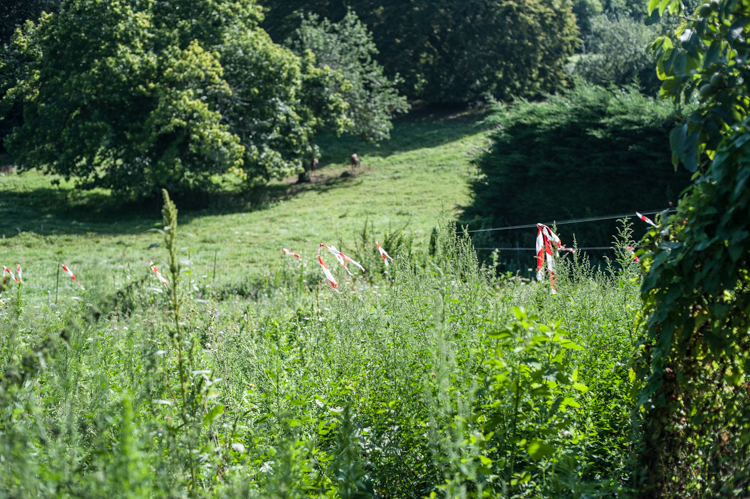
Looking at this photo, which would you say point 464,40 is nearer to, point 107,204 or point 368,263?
point 107,204

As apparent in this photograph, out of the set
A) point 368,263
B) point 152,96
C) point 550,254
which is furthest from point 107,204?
point 550,254

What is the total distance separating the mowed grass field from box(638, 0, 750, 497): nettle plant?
6744 millimetres

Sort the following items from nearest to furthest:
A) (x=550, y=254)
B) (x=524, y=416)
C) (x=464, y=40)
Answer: (x=524, y=416)
(x=550, y=254)
(x=464, y=40)

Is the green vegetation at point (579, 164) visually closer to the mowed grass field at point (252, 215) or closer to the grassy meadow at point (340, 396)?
the mowed grass field at point (252, 215)

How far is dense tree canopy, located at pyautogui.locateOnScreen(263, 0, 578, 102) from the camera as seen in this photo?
2936 centimetres

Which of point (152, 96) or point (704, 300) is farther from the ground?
→ point (152, 96)

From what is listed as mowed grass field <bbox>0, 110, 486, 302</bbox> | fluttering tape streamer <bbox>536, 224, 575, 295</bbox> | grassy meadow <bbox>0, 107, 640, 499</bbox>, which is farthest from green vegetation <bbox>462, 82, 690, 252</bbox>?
grassy meadow <bbox>0, 107, 640, 499</bbox>

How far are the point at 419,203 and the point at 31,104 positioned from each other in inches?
456

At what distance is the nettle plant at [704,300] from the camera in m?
2.33

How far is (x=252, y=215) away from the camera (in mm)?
17922

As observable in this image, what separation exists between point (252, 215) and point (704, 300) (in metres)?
16.1

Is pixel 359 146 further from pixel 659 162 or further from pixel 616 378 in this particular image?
pixel 616 378

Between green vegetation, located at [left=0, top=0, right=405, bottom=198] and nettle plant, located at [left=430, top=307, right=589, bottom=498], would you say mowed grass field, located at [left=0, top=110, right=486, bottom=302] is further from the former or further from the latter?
nettle plant, located at [left=430, top=307, right=589, bottom=498]

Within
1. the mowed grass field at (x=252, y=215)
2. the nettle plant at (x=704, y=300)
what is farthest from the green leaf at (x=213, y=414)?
the mowed grass field at (x=252, y=215)
